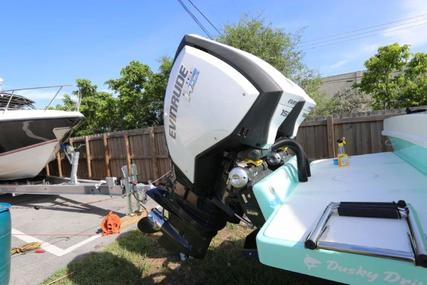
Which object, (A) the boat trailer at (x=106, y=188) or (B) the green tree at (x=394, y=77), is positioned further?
(B) the green tree at (x=394, y=77)

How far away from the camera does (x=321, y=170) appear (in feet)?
8.54

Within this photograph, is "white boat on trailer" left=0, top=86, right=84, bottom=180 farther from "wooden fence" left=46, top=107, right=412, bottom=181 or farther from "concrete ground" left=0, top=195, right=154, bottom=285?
"wooden fence" left=46, top=107, right=412, bottom=181

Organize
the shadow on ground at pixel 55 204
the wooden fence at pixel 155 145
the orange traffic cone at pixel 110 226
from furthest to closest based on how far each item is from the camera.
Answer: the shadow on ground at pixel 55 204
the wooden fence at pixel 155 145
the orange traffic cone at pixel 110 226

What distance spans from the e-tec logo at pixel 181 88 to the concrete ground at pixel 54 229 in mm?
2473

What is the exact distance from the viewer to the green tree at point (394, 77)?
12117mm

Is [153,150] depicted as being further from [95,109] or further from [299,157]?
[95,109]

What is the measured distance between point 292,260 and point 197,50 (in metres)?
1.48

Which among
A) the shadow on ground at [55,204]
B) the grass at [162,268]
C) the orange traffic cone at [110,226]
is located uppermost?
the orange traffic cone at [110,226]

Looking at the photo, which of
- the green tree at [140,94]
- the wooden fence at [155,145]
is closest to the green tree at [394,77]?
the wooden fence at [155,145]

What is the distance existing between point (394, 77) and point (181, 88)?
14.3 meters

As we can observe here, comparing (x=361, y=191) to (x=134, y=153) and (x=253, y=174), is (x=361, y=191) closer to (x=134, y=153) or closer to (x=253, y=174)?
(x=253, y=174)

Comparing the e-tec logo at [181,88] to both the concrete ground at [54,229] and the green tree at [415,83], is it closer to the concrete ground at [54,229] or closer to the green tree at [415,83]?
the concrete ground at [54,229]

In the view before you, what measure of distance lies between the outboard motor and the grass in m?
1.00

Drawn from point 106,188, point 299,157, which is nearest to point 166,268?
point 299,157
